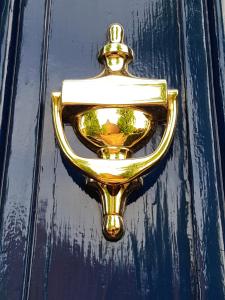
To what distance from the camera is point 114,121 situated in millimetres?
641

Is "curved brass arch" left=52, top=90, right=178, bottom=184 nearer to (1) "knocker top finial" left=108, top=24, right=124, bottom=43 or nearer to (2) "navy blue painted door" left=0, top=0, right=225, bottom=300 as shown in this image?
(2) "navy blue painted door" left=0, top=0, right=225, bottom=300

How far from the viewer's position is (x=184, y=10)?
30.0 inches

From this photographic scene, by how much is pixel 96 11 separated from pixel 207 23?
15 cm

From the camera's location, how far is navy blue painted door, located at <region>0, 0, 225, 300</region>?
594 mm

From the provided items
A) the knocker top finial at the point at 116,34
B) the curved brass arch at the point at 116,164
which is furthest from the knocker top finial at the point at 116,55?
the curved brass arch at the point at 116,164

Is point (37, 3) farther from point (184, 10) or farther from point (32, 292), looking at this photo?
point (32, 292)

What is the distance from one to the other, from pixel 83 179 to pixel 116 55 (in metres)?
0.16

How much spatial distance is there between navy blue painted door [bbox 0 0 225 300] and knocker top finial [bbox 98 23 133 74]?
0.03 meters

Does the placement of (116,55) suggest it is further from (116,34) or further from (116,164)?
(116,164)

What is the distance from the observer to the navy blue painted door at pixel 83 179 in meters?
0.59

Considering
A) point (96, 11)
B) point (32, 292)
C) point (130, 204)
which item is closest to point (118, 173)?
point (130, 204)

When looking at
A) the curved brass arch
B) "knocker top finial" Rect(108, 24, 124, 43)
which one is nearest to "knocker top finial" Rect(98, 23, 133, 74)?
"knocker top finial" Rect(108, 24, 124, 43)

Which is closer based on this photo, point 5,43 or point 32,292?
point 32,292

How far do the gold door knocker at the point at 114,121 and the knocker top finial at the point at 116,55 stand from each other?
0.07ft
